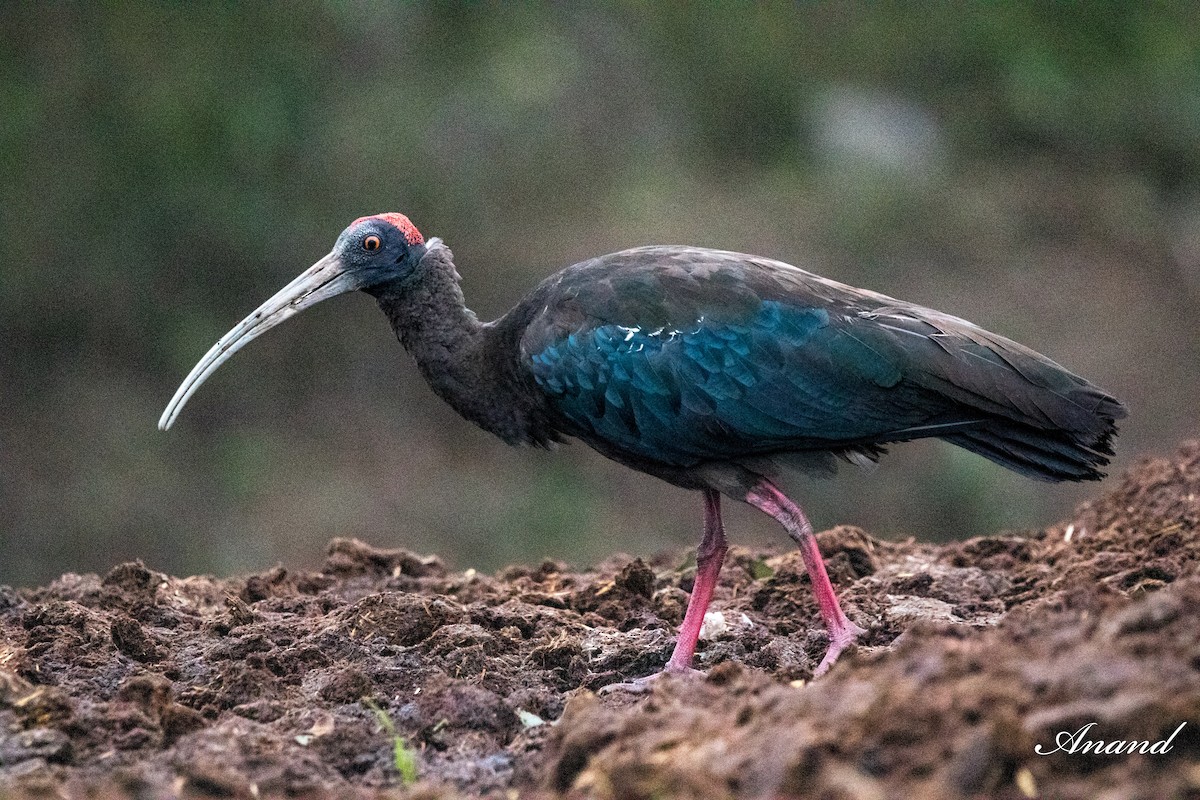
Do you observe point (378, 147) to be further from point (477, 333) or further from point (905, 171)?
point (477, 333)

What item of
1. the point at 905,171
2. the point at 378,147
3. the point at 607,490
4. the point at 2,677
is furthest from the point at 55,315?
the point at 2,677

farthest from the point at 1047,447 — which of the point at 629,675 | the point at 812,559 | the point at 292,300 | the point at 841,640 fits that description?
the point at 292,300

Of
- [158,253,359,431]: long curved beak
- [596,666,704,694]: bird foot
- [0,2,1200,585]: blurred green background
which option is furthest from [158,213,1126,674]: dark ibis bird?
[0,2,1200,585]: blurred green background

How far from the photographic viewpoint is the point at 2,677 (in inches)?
217

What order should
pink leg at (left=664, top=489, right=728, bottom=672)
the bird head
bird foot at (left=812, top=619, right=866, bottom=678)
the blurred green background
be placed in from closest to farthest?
bird foot at (left=812, top=619, right=866, bottom=678)
pink leg at (left=664, top=489, right=728, bottom=672)
the bird head
the blurred green background

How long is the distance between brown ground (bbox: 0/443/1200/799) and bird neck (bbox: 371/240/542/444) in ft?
2.85

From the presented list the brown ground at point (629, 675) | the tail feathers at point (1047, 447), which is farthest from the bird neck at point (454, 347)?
the tail feathers at point (1047, 447)

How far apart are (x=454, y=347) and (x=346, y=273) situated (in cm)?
63

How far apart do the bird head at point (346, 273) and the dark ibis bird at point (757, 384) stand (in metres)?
0.47

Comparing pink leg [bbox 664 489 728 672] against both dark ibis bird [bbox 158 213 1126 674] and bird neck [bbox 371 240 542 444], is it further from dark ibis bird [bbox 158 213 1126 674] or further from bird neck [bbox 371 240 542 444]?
bird neck [bbox 371 240 542 444]

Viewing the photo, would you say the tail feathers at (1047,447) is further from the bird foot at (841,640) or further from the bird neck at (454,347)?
the bird neck at (454,347)

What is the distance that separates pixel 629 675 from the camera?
6.73 metres

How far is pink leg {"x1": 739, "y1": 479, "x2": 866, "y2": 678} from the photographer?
674 centimetres

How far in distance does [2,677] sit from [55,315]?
10.5 metres
